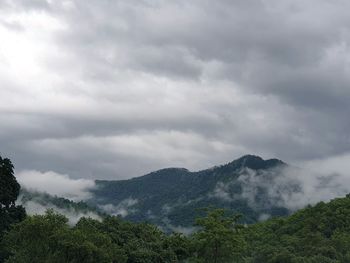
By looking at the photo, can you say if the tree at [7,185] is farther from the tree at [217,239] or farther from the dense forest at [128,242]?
the tree at [217,239]

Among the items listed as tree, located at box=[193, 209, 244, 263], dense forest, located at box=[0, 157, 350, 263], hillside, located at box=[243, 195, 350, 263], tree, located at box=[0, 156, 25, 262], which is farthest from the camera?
hillside, located at box=[243, 195, 350, 263]

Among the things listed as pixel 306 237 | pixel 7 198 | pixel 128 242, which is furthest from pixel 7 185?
pixel 306 237

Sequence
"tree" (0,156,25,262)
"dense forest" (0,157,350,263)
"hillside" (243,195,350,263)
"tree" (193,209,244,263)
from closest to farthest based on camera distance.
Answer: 1. "dense forest" (0,157,350,263)
2. "tree" (193,209,244,263)
3. "tree" (0,156,25,262)
4. "hillside" (243,195,350,263)

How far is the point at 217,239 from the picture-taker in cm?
6531

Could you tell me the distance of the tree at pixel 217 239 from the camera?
65.6 meters

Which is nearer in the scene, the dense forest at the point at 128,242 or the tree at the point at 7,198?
the dense forest at the point at 128,242

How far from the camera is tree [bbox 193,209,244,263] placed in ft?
215

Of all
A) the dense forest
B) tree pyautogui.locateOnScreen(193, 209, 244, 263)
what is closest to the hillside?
the dense forest

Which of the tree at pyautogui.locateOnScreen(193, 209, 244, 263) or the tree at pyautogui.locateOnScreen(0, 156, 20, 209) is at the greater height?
the tree at pyautogui.locateOnScreen(0, 156, 20, 209)

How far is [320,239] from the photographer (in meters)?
115

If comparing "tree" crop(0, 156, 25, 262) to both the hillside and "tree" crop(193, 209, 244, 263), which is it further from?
the hillside

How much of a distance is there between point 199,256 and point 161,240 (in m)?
13.8

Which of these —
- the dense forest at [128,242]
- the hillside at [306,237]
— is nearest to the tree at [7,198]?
the dense forest at [128,242]

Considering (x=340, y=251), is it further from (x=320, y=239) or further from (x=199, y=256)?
(x=199, y=256)
